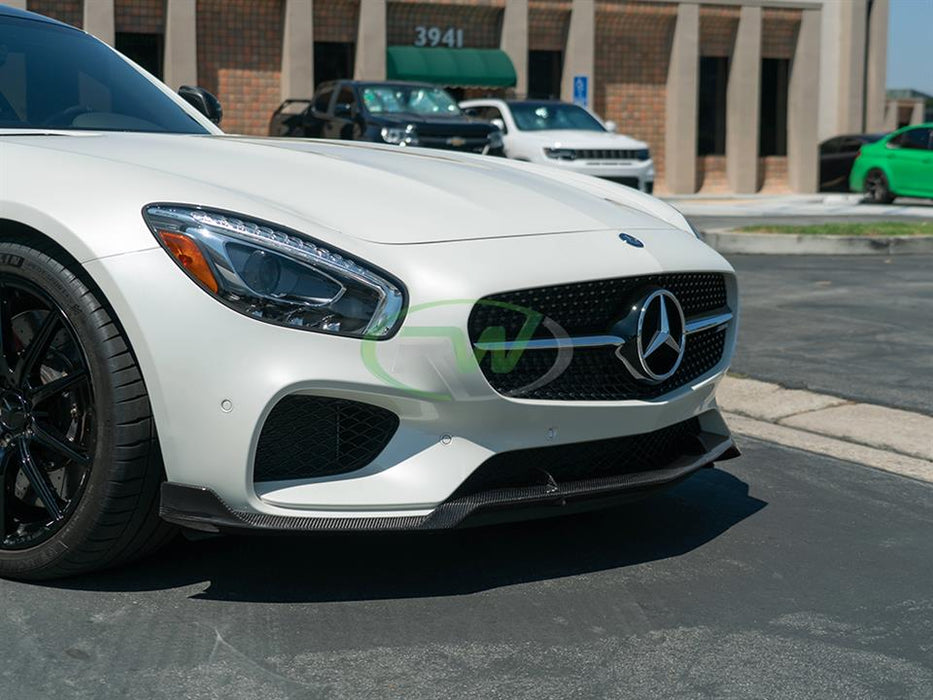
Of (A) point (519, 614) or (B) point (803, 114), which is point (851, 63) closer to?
(B) point (803, 114)

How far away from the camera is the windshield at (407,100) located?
64.8ft

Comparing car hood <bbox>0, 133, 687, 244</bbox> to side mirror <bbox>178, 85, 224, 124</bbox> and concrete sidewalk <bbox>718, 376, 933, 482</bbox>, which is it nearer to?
side mirror <bbox>178, 85, 224, 124</bbox>

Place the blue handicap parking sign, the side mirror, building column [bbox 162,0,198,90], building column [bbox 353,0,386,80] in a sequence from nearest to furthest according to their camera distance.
A: the side mirror
the blue handicap parking sign
building column [bbox 162,0,198,90]
building column [bbox 353,0,386,80]

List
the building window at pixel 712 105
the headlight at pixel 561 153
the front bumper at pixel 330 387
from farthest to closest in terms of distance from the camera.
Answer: the building window at pixel 712 105, the headlight at pixel 561 153, the front bumper at pixel 330 387

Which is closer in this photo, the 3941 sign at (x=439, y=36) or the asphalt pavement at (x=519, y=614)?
the asphalt pavement at (x=519, y=614)

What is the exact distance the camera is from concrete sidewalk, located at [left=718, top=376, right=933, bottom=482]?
5133 millimetres

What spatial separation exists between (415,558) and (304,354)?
878mm

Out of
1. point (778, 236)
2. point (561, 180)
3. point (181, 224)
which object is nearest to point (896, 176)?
point (778, 236)

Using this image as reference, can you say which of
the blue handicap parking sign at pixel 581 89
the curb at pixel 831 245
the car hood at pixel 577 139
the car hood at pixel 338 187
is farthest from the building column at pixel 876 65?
the car hood at pixel 338 187

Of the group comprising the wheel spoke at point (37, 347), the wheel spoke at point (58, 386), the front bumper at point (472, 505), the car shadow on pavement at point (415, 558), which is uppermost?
the wheel spoke at point (37, 347)

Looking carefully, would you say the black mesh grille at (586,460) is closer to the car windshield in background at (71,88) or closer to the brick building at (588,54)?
the car windshield in background at (71,88)

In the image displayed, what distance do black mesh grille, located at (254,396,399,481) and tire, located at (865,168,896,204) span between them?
22.6 m

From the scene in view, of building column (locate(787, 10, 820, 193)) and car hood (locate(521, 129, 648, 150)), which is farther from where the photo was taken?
building column (locate(787, 10, 820, 193))

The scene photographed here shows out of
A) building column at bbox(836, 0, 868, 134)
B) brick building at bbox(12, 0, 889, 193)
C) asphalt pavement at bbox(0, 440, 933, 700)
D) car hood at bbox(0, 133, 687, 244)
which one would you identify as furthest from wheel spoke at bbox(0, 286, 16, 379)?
building column at bbox(836, 0, 868, 134)
